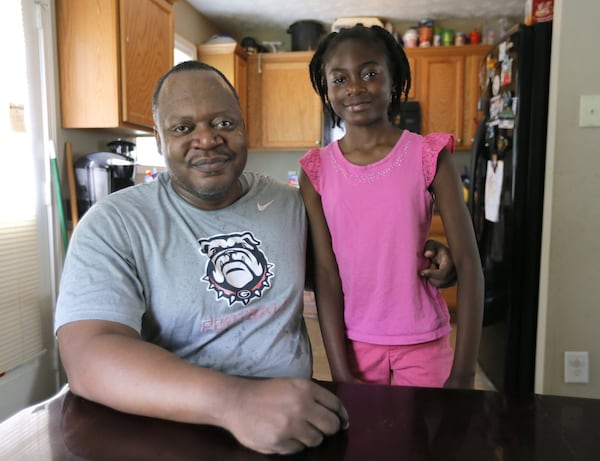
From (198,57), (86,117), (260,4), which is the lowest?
(86,117)

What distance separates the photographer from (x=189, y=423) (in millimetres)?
594

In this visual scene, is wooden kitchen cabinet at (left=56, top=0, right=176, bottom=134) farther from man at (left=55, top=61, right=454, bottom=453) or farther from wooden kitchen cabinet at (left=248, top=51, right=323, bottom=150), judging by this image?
wooden kitchen cabinet at (left=248, top=51, right=323, bottom=150)

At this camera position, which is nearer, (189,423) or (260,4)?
(189,423)

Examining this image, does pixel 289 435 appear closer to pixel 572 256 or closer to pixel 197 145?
pixel 197 145

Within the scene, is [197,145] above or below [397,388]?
above

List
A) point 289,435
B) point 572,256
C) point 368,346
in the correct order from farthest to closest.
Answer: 1. point 572,256
2. point 368,346
3. point 289,435

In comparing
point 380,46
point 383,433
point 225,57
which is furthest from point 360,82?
point 225,57

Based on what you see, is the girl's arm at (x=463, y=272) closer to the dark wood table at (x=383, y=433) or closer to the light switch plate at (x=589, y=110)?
the dark wood table at (x=383, y=433)

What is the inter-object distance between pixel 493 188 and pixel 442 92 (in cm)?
221

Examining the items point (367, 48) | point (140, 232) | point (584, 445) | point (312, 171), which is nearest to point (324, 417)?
point (584, 445)

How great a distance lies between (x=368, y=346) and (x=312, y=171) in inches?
17.1

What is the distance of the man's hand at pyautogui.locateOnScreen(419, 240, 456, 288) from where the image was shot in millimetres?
1056

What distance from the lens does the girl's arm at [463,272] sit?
1.03 meters

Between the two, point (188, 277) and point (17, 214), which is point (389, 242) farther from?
point (17, 214)
